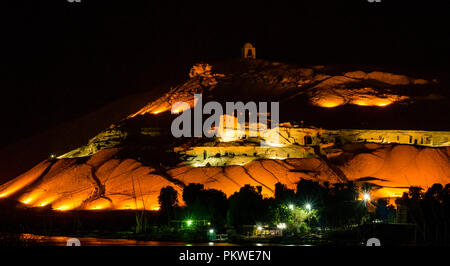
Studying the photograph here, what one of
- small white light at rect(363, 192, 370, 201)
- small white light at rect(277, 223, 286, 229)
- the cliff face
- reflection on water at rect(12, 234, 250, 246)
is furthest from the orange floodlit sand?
reflection on water at rect(12, 234, 250, 246)

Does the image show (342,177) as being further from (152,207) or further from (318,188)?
(152,207)

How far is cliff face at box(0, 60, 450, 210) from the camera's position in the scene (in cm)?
5788

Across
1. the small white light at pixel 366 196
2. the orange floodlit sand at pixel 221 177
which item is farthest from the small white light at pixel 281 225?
the orange floodlit sand at pixel 221 177

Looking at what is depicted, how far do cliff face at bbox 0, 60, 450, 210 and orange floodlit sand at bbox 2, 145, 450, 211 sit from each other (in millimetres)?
89

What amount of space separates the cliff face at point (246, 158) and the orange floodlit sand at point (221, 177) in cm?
9

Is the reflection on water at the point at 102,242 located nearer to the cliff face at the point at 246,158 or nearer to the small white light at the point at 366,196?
the cliff face at the point at 246,158

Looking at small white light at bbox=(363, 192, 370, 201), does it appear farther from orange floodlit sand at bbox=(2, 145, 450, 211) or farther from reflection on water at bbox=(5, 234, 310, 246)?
reflection on water at bbox=(5, 234, 310, 246)

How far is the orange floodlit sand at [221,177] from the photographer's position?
56719mm

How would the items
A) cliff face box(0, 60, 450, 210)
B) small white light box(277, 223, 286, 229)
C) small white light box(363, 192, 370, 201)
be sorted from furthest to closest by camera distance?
cliff face box(0, 60, 450, 210)
small white light box(363, 192, 370, 201)
small white light box(277, 223, 286, 229)

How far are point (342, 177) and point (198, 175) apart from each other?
41.6 ft

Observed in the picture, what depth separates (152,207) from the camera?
54469 mm

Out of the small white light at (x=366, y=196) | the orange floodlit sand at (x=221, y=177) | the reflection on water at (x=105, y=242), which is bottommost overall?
the reflection on water at (x=105, y=242)

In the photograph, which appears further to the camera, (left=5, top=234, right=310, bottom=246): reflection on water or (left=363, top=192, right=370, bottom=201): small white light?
(left=363, top=192, right=370, bottom=201): small white light
